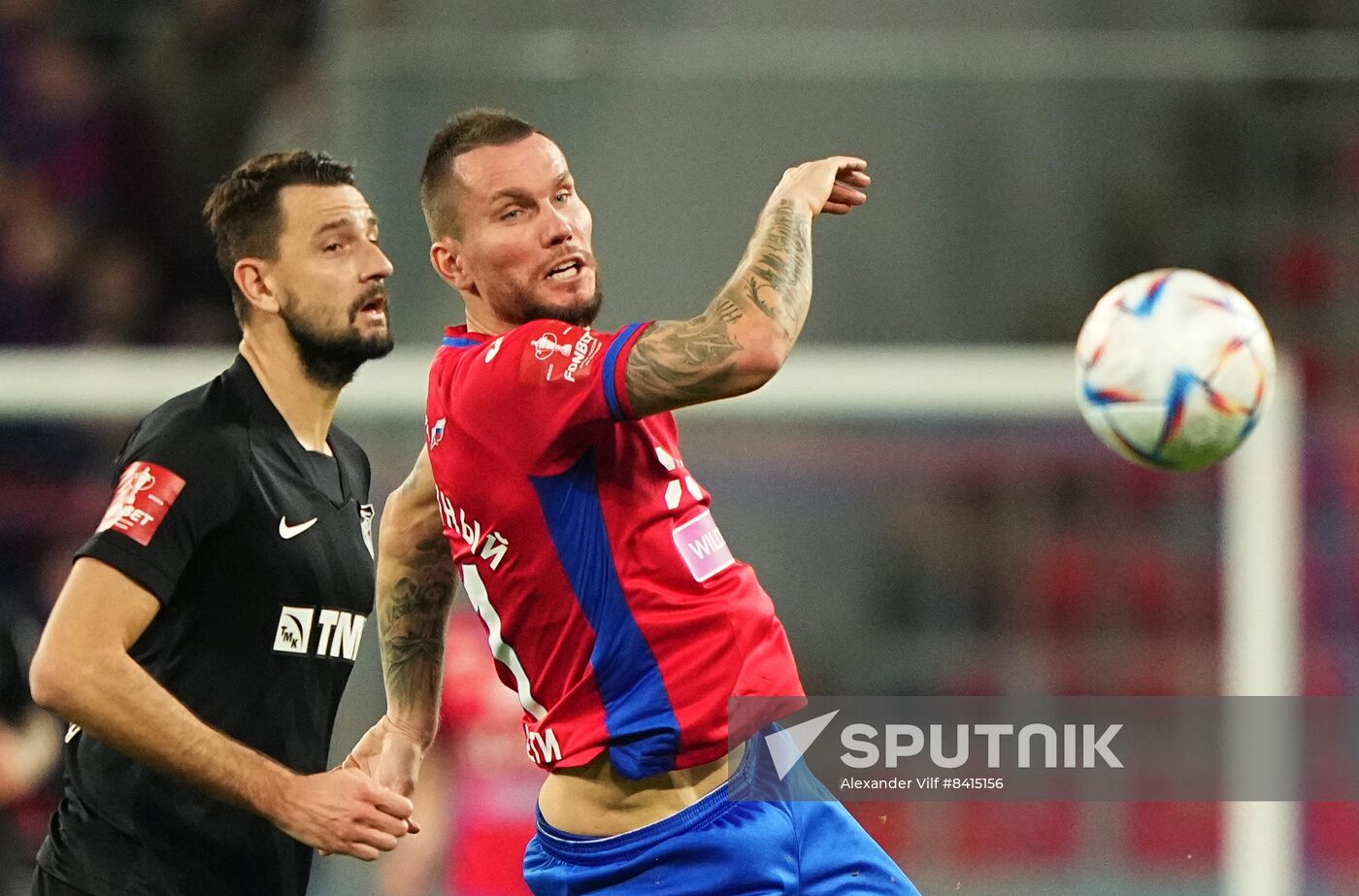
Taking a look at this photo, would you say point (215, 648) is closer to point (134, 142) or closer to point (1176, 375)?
point (1176, 375)

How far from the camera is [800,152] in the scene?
7.87 meters

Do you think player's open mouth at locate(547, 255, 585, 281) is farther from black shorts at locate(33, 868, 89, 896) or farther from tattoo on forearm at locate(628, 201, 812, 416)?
black shorts at locate(33, 868, 89, 896)

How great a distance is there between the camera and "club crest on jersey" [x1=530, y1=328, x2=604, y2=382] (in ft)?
11.7

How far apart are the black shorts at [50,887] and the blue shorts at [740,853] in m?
1.03

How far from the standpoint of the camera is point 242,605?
13.0ft

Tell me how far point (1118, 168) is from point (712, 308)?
5.22 m

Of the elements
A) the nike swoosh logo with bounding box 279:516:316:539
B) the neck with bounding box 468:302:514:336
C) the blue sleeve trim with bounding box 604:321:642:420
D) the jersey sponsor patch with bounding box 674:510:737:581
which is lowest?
the jersey sponsor patch with bounding box 674:510:737:581

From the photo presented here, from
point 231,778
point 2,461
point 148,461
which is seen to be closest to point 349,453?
point 148,461

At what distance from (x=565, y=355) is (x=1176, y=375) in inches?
54.4

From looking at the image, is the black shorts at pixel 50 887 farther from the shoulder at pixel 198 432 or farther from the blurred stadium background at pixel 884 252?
the blurred stadium background at pixel 884 252

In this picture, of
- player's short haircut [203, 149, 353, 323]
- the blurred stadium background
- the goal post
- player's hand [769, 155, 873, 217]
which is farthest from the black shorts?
the goal post

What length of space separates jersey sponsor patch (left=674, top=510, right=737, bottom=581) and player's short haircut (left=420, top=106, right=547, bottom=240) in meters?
0.85

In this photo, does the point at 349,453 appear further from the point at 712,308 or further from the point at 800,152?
the point at 800,152

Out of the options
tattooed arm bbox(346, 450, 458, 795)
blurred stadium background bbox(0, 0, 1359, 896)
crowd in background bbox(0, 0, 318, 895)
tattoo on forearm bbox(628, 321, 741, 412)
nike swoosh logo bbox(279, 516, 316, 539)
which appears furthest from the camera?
crowd in background bbox(0, 0, 318, 895)
